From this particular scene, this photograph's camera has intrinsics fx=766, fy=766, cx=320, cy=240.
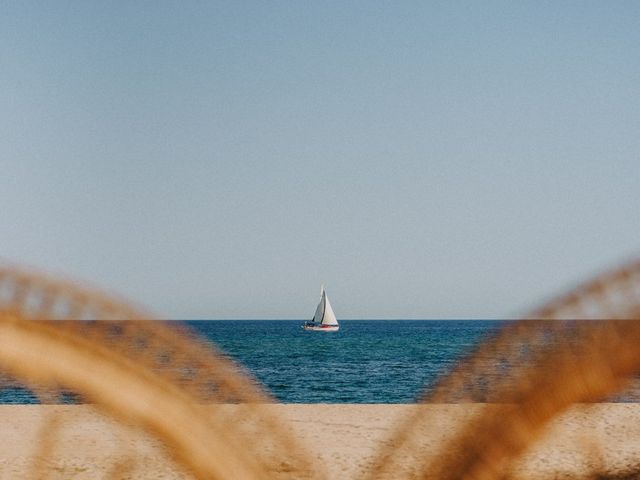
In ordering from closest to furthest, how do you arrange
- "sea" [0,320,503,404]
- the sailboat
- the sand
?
the sand < "sea" [0,320,503,404] < the sailboat

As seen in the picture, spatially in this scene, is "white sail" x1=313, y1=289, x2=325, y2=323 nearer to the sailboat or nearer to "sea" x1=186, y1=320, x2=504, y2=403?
the sailboat

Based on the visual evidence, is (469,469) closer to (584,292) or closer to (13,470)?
(584,292)

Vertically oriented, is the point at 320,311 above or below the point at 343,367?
above

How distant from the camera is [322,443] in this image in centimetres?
1359

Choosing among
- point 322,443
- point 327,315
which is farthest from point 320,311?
point 322,443

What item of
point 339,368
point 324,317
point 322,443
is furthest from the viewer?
point 324,317

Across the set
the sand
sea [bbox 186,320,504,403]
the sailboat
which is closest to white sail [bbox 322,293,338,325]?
the sailboat

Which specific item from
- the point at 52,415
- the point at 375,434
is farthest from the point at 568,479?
the point at 375,434

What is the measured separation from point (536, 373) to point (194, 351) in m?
2.04

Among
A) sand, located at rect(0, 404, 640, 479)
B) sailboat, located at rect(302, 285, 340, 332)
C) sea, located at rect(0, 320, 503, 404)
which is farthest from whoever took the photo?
sailboat, located at rect(302, 285, 340, 332)

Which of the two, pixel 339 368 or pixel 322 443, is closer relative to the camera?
pixel 322 443

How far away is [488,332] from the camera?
11.9ft

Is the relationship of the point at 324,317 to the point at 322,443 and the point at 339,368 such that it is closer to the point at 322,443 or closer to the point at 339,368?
the point at 339,368

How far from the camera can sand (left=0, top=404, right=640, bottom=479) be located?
9.92m
